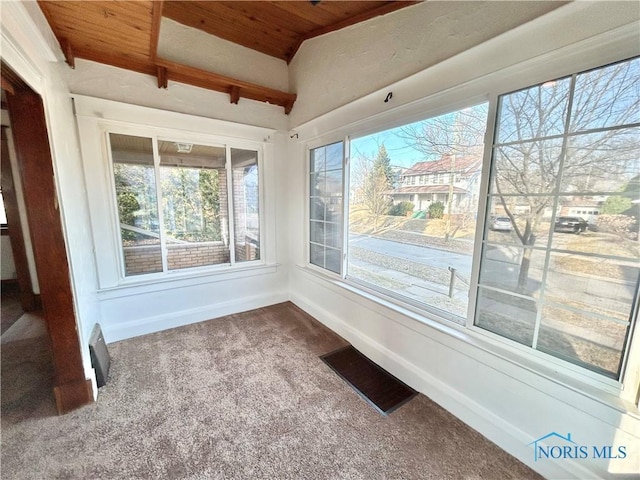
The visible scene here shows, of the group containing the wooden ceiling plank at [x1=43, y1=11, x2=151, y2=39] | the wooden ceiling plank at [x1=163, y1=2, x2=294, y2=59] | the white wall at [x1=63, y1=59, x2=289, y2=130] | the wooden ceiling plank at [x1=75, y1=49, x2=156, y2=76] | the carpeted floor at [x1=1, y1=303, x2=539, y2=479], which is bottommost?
the carpeted floor at [x1=1, y1=303, x2=539, y2=479]

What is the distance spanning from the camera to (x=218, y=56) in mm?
2818

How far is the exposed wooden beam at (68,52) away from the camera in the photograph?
2.00m

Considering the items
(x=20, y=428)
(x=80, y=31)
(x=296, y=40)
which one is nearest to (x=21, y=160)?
(x=80, y=31)

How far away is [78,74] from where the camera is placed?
2225mm

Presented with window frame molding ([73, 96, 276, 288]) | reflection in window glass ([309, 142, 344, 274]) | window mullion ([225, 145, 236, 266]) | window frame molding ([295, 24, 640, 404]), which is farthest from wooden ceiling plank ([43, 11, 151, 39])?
reflection in window glass ([309, 142, 344, 274])

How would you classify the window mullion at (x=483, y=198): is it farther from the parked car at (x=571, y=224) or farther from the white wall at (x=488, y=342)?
the parked car at (x=571, y=224)

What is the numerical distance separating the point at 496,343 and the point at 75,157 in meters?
3.47

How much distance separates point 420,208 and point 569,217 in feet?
2.96

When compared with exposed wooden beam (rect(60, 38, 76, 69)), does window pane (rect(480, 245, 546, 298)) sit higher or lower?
lower

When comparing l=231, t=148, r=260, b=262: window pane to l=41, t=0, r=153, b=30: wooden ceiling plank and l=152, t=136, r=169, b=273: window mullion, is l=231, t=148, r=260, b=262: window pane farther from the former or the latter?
l=41, t=0, r=153, b=30: wooden ceiling plank

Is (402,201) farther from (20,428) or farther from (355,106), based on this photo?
(20,428)

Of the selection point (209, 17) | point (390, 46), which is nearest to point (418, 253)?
point (390, 46)

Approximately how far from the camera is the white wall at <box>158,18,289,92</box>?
2.55 meters

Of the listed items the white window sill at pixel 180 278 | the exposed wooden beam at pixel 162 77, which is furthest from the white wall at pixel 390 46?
the white window sill at pixel 180 278
